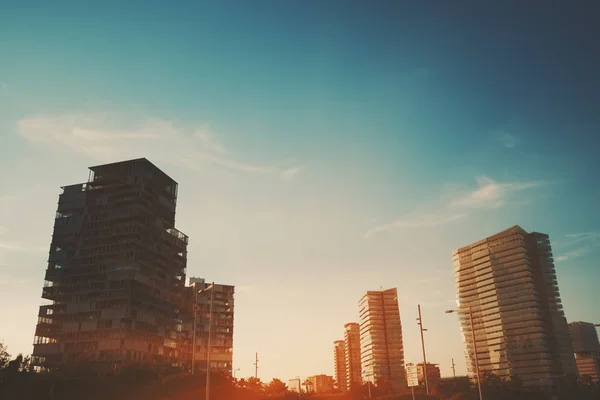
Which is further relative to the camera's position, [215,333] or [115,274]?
[215,333]

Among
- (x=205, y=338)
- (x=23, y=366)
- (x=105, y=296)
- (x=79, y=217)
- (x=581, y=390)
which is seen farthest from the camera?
(x=205, y=338)

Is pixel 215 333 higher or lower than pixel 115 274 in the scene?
lower

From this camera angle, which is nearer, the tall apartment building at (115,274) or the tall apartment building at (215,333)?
the tall apartment building at (115,274)

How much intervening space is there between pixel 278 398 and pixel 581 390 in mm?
120750

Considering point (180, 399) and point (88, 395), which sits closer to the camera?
point (180, 399)

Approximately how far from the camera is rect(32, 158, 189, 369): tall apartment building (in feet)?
428

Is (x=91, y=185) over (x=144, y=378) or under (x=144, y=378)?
over

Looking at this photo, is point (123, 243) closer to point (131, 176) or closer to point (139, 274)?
point (139, 274)

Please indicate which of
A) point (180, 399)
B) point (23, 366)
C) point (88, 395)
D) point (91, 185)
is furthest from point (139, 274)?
point (180, 399)

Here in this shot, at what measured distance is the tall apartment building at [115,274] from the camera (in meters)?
130

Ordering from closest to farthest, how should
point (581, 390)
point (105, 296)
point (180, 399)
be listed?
point (180, 399) → point (105, 296) → point (581, 390)

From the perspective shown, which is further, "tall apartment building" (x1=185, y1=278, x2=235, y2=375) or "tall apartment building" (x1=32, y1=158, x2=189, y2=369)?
"tall apartment building" (x1=185, y1=278, x2=235, y2=375)

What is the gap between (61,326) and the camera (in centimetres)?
13562

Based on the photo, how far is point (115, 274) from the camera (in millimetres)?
135125
